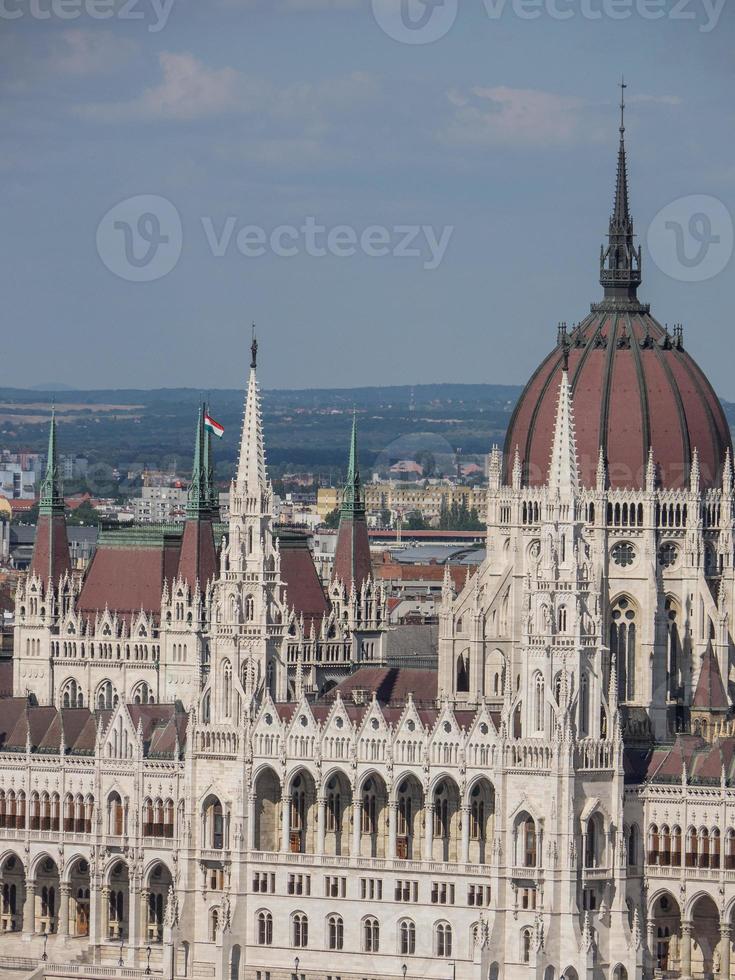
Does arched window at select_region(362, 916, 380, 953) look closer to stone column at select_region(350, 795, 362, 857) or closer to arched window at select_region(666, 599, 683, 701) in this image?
stone column at select_region(350, 795, 362, 857)

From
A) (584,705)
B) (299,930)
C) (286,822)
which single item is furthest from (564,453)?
(299,930)

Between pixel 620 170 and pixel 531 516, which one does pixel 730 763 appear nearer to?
pixel 531 516

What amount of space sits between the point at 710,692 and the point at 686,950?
1433 centimetres

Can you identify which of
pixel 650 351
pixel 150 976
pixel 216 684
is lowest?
pixel 150 976

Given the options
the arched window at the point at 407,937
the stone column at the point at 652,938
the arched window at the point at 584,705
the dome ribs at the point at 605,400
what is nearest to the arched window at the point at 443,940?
the arched window at the point at 407,937

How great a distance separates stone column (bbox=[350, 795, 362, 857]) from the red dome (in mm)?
20354

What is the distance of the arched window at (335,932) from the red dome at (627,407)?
23408mm

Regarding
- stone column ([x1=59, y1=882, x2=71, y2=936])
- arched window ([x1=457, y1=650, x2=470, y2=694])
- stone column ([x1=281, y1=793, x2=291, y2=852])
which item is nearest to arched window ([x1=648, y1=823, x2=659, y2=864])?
stone column ([x1=281, y1=793, x2=291, y2=852])

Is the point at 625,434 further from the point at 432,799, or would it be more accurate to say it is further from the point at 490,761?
the point at 432,799

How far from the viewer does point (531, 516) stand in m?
185

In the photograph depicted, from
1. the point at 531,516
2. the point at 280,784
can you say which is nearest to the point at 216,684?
the point at 280,784

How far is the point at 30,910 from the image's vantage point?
593 feet

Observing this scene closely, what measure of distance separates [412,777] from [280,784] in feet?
18.8

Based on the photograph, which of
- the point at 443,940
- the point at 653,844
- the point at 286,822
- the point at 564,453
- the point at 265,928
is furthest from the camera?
the point at 265,928
